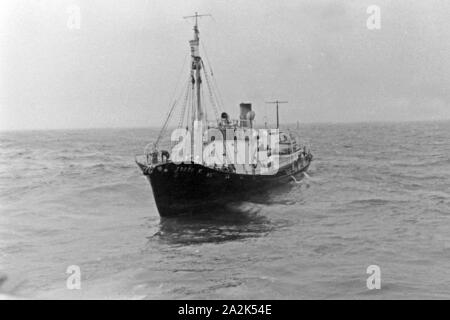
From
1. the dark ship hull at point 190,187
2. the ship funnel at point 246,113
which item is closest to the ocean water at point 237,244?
the dark ship hull at point 190,187

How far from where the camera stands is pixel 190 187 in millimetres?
27188

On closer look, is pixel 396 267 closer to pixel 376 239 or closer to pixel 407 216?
pixel 376 239

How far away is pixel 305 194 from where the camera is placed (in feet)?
127

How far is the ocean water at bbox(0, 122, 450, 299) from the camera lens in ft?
54.1

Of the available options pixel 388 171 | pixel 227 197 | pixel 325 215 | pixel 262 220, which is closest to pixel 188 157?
pixel 227 197

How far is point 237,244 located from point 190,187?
5.88 meters

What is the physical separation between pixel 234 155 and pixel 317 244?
11874mm

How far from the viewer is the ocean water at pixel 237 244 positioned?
1650 centimetres

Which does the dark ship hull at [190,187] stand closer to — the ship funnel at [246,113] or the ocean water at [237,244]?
the ocean water at [237,244]

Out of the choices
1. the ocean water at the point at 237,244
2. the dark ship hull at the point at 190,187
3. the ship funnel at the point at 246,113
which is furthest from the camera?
the ship funnel at the point at 246,113

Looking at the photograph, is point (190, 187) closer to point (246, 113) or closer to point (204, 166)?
point (204, 166)

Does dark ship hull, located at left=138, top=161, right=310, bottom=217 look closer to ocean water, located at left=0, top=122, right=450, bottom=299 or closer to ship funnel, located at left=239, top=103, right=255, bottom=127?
ocean water, located at left=0, top=122, right=450, bottom=299

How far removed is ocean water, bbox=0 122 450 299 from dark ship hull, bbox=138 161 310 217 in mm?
773

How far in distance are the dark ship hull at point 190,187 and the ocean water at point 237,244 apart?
0.77 m
